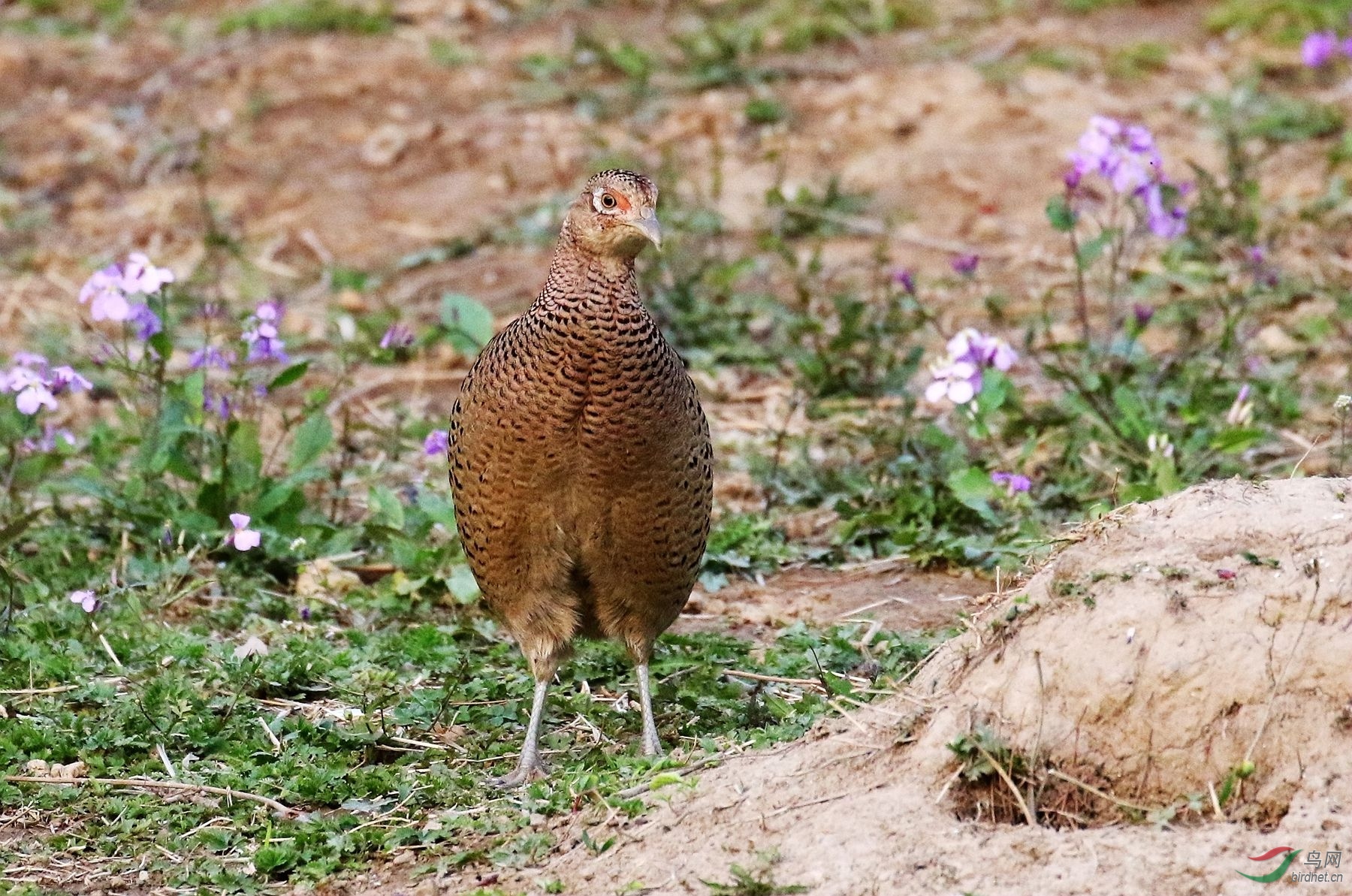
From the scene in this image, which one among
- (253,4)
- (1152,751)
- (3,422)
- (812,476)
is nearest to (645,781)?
(1152,751)

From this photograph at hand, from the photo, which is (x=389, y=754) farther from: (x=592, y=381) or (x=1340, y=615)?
(x=1340, y=615)

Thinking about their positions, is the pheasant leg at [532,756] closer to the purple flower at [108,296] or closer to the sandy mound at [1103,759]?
the sandy mound at [1103,759]

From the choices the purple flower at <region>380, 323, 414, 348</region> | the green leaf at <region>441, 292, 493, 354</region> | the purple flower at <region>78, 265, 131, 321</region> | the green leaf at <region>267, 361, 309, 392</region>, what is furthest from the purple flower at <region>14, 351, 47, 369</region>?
the green leaf at <region>441, 292, 493, 354</region>

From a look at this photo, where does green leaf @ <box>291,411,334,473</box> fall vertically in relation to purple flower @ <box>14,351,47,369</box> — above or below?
below

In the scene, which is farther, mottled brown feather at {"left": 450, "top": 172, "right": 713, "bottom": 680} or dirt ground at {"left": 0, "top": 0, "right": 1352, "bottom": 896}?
mottled brown feather at {"left": 450, "top": 172, "right": 713, "bottom": 680}

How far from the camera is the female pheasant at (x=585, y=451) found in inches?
174

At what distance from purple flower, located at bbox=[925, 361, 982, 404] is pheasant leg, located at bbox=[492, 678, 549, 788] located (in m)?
1.68

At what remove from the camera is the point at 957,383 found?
5793 mm

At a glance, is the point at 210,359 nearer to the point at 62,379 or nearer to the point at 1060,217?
the point at 62,379

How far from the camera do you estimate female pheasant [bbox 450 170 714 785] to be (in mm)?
4426

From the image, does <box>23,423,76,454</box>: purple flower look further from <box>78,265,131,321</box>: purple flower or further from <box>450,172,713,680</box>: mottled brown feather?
<box>450,172,713,680</box>: mottled brown feather

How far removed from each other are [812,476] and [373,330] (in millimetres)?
2330

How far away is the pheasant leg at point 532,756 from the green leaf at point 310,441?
5.54 ft

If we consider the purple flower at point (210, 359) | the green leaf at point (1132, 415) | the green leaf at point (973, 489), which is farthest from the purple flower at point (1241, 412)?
the purple flower at point (210, 359)
